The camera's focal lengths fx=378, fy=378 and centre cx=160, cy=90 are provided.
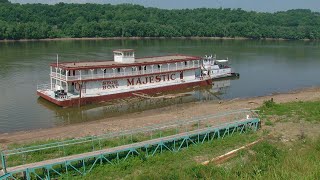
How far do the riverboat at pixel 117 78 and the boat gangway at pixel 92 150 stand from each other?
52.3 feet

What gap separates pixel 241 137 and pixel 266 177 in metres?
12.0

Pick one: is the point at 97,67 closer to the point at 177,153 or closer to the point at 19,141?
the point at 19,141

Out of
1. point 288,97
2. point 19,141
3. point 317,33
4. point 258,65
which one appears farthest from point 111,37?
point 19,141

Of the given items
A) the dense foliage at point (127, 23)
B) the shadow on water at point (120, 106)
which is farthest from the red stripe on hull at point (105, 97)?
the dense foliage at point (127, 23)

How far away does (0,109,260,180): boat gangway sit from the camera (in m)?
17.9

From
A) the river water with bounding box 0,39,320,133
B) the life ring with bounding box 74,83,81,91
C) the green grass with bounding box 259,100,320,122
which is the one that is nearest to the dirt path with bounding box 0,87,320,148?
the river water with bounding box 0,39,320,133

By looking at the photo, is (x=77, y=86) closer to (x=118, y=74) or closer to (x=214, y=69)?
(x=118, y=74)

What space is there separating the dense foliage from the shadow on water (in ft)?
275

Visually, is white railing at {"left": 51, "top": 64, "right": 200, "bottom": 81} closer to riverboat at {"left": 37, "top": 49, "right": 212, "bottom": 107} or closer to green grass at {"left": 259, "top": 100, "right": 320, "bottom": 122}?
riverboat at {"left": 37, "top": 49, "right": 212, "bottom": 107}

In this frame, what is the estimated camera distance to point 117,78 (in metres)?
42.6

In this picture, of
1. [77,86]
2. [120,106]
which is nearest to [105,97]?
[120,106]

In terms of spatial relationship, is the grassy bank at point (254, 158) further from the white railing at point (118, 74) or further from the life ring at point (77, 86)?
the life ring at point (77, 86)

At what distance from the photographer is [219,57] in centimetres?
8125

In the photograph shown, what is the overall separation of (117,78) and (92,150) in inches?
860
